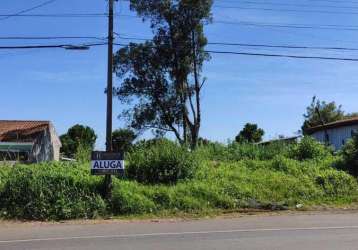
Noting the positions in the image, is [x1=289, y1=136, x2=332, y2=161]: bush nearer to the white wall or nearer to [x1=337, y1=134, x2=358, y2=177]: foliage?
[x1=337, y1=134, x2=358, y2=177]: foliage

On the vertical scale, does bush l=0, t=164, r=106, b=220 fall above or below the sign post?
below

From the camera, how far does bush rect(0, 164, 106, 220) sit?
20.4m

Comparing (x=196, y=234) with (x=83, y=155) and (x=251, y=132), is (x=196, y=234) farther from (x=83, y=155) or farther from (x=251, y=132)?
(x=251, y=132)

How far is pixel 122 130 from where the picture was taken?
55.9 meters

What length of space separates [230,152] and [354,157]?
6336 mm

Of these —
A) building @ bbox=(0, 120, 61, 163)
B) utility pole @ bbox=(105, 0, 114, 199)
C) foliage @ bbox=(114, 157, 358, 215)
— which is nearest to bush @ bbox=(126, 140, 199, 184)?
foliage @ bbox=(114, 157, 358, 215)

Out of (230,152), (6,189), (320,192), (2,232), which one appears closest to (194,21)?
(230,152)

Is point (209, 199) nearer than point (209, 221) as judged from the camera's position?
No

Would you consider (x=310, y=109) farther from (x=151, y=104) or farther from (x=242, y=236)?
(x=242, y=236)

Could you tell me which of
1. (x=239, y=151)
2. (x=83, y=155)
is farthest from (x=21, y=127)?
(x=239, y=151)

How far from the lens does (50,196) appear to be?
21.0 meters

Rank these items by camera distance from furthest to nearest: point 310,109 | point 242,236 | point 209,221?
point 310,109 → point 209,221 → point 242,236

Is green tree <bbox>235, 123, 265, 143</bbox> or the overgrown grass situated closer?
the overgrown grass

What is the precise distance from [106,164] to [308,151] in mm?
13500
